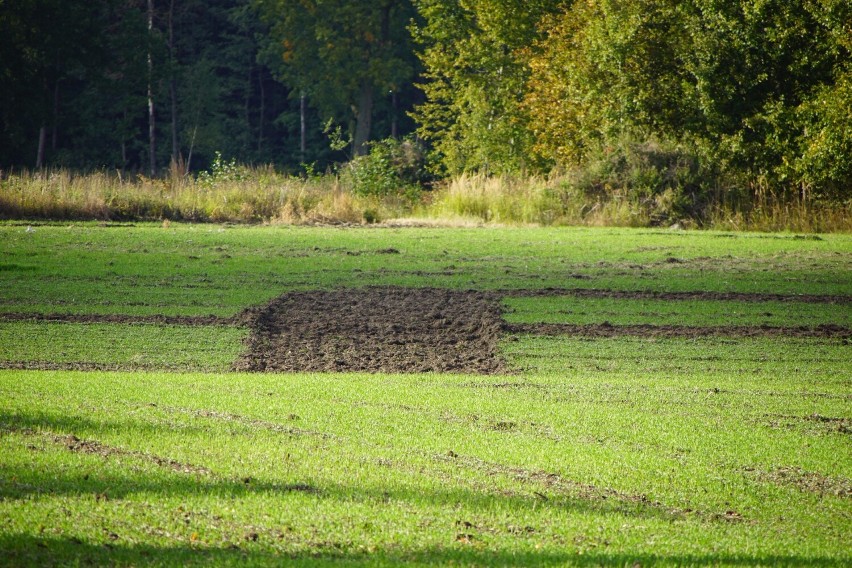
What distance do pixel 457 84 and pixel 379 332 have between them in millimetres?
32271

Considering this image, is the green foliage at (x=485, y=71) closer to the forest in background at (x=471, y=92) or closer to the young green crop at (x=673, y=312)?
the forest in background at (x=471, y=92)

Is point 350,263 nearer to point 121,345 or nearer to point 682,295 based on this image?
point 682,295

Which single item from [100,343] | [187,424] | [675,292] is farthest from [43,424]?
[675,292]

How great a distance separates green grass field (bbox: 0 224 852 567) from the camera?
5.02 meters

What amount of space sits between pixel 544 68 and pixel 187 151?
3143 centimetres

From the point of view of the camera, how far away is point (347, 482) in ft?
19.8

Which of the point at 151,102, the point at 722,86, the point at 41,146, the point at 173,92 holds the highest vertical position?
the point at 173,92

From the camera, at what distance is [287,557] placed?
4.68 meters

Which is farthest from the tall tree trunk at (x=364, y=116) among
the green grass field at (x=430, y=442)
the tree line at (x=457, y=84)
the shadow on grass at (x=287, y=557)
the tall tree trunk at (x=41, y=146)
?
the shadow on grass at (x=287, y=557)

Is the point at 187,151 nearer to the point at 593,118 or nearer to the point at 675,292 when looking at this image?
the point at 593,118

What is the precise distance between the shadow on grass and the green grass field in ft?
0.05

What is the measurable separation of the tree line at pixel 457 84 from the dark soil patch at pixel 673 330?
50.4 feet

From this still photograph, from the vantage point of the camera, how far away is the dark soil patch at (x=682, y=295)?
639 inches

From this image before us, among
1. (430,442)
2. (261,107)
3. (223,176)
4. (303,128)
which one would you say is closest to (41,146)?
(303,128)
